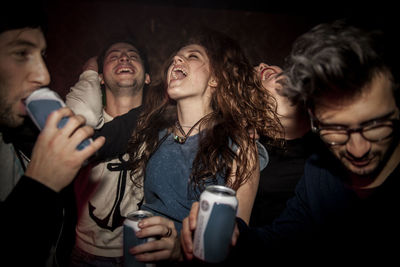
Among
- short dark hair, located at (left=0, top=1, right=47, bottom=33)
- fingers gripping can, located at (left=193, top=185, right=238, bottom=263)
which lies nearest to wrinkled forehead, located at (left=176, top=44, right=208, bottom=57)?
short dark hair, located at (left=0, top=1, right=47, bottom=33)

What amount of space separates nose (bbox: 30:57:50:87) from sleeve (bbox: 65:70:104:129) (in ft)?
0.75

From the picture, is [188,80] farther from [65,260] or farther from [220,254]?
[65,260]

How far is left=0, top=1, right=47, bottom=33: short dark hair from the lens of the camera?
0.99 metres

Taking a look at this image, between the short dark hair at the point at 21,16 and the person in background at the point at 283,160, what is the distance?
1508 mm

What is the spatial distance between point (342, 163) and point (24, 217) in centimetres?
149

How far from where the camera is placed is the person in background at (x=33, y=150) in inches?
33.7

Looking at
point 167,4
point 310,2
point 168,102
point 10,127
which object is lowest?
point 10,127

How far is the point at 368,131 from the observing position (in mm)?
969

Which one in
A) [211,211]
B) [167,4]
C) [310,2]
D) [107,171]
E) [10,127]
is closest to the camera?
[211,211]

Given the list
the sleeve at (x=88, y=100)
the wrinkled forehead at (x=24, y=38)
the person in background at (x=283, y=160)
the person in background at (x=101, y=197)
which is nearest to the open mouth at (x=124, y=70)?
the person in background at (x=101, y=197)

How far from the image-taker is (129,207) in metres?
1.51

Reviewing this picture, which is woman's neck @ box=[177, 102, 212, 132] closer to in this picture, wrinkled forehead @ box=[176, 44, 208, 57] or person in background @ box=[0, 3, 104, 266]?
wrinkled forehead @ box=[176, 44, 208, 57]

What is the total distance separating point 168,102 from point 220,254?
4.11ft

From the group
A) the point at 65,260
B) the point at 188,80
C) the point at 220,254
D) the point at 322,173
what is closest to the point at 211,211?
the point at 220,254
